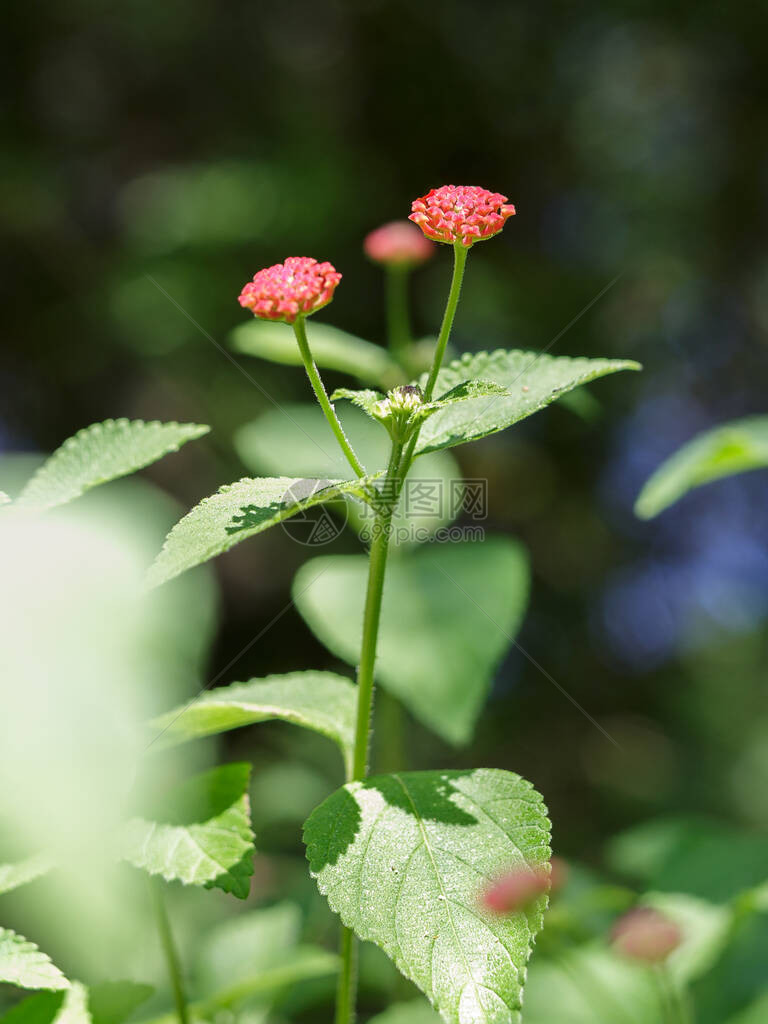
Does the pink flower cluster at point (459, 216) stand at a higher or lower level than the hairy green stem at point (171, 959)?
higher

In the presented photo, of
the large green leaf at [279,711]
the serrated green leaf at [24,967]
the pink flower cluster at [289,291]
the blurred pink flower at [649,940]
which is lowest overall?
the blurred pink flower at [649,940]

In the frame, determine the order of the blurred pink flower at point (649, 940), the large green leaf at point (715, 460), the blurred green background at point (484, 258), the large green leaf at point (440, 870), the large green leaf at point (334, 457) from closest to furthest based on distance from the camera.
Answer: the large green leaf at point (440, 870) → the blurred pink flower at point (649, 940) → the large green leaf at point (715, 460) → the large green leaf at point (334, 457) → the blurred green background at point (484, 258)

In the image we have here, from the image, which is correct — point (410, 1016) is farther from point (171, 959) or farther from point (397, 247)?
point (397, 247)

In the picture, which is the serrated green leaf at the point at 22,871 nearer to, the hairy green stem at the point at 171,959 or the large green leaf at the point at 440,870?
the hairy green stem at the point at 171,959

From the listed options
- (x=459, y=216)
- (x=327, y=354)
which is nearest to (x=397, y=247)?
(x=327, y=354)

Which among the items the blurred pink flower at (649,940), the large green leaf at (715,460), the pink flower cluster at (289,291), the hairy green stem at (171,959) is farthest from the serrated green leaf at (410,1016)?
the pink flower cluster at (289,291)

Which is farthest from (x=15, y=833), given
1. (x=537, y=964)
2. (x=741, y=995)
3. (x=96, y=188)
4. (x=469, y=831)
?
(x=96, y=188)
